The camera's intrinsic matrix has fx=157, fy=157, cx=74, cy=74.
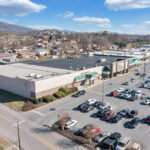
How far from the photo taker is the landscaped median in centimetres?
3129

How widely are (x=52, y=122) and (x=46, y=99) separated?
336 inches

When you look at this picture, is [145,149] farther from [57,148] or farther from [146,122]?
[57,148]

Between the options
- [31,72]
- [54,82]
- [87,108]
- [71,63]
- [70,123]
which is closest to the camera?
[70,123]

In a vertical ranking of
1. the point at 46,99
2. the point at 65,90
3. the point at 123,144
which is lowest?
the point at 123,144

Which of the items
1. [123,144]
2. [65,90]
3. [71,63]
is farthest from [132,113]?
[71,63]

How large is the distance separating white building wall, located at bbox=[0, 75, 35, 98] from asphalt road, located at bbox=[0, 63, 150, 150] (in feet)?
18.1

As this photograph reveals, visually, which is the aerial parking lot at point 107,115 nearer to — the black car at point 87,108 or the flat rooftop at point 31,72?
the black car at point 87,108

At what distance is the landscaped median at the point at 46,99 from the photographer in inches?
1232

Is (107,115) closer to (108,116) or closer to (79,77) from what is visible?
(108,116)

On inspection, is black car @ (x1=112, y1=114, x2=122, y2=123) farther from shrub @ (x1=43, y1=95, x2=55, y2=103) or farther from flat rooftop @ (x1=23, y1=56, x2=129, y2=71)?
flat rooftop @ (x1=23, y1=56, x2=129, y2=71)

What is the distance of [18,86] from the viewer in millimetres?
37344

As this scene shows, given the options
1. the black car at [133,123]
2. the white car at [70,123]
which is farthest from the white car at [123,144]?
the white car at [70,123]

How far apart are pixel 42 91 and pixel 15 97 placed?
6.91 meters

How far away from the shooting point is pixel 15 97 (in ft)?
120
